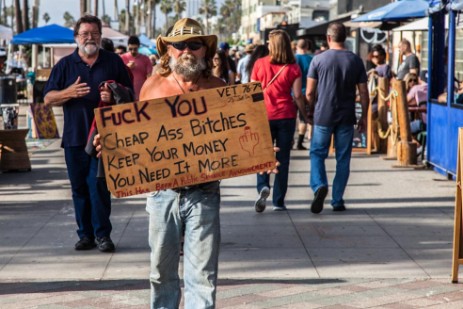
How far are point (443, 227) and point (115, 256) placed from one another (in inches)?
120

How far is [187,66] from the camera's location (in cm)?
514

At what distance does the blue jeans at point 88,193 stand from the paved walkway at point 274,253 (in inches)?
8.3

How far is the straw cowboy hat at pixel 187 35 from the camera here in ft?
16.8

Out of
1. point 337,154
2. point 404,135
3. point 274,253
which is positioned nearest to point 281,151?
point 337,154

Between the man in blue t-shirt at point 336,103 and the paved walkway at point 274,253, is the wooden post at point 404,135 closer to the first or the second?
the paved walkway at point 274,253

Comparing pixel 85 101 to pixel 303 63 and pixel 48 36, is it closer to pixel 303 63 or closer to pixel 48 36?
pixel 303 63

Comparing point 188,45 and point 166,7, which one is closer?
point 188,45

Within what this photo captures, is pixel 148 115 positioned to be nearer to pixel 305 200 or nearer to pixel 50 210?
pixel 50 210

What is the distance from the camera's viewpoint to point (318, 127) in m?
10.1

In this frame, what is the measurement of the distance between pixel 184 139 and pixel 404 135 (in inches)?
372

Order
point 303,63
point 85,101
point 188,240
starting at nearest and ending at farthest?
point 188,240 → point 85,101 → point 303,63

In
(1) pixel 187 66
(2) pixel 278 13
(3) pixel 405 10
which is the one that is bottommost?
(1) pixel 187 66

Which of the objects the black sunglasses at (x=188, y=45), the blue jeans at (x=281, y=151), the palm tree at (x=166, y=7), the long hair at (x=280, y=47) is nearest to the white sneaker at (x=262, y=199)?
the blue jeans at (x=281, y=151)

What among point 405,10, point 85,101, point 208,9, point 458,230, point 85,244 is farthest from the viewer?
point 208,9
